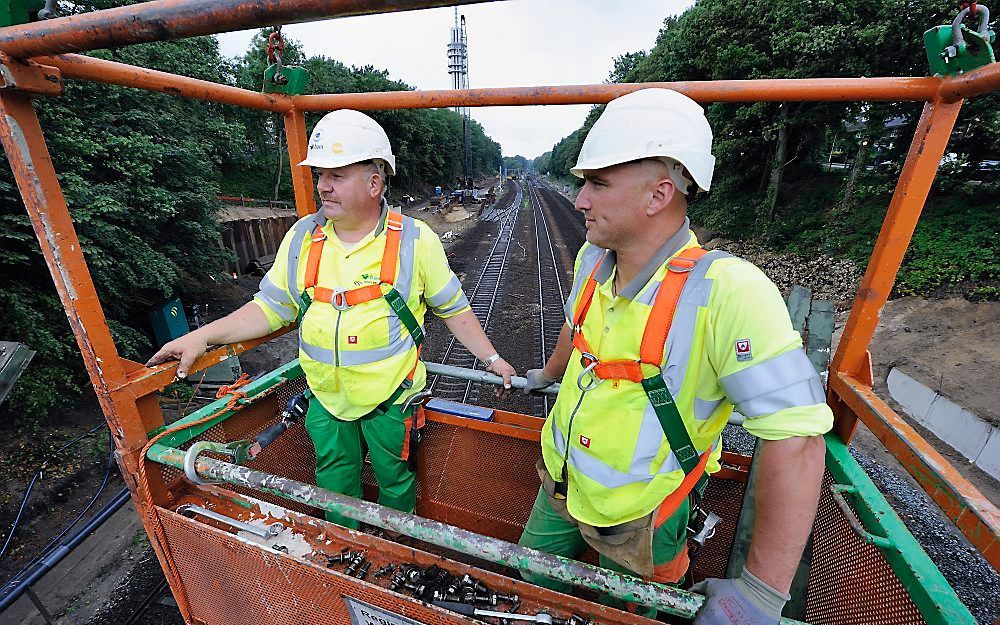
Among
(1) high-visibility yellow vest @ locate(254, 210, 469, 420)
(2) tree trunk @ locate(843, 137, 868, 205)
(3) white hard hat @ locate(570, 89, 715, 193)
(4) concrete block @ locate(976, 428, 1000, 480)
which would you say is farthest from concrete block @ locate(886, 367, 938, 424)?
(1) high-visibility yellow vest @ locate(254, 210, 469, 420)

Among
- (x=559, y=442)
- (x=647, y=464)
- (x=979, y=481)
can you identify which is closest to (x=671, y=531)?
(x=647, y=464)

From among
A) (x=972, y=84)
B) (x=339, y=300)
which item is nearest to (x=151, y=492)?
(x=339, y=300)

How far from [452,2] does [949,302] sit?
601 inches

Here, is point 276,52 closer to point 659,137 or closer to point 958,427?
point 659,137

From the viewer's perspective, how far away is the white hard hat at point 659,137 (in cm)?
141

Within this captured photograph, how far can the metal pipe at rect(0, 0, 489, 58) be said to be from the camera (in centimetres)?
97

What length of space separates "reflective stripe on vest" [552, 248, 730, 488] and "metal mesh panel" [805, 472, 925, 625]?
2.36 feet

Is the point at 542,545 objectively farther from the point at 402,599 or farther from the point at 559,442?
the point at 402,599

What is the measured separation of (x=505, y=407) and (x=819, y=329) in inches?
252

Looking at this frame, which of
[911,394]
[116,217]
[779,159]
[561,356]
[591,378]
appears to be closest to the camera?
[591,378]

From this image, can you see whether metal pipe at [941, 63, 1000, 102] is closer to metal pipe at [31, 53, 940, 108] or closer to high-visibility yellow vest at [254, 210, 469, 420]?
metal pipe at [31, 53, 940, 108]

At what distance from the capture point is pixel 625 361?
1.56 m

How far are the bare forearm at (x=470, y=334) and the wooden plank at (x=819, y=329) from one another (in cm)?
164

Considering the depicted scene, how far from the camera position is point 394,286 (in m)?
2.39
